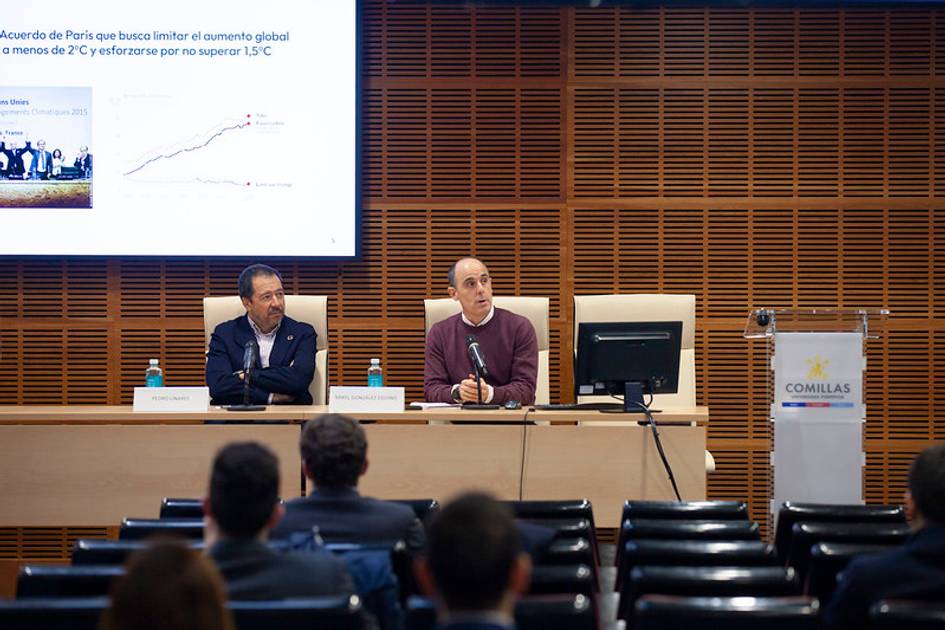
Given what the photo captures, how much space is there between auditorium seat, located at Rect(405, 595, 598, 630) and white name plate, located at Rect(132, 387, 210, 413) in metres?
3.03

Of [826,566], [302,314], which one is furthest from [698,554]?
[302,314]

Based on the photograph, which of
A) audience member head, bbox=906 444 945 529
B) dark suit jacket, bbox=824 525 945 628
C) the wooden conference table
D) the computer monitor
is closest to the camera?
dark suit jacket, bbox=824 525 945 628

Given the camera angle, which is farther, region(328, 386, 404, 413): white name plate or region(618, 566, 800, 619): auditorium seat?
region(328, 386, 404, 413): white name plate

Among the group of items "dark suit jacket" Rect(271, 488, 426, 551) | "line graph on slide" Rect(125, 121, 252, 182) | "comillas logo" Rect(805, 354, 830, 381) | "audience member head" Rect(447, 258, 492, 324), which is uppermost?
"line graph on slide" Rect(125, 121, 252, 182)

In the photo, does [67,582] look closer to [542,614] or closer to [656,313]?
[542,614]

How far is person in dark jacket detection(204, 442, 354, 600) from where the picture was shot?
2467 millimetres

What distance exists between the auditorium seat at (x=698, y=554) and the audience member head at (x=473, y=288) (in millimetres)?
3148

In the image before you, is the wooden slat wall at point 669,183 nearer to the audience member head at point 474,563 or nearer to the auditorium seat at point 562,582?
the auditorium seat at point 562,582

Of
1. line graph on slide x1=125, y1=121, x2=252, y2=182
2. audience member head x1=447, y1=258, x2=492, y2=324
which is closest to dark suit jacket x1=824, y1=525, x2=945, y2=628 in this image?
audience member head x1=447, y1=258, x2=492, y2=324

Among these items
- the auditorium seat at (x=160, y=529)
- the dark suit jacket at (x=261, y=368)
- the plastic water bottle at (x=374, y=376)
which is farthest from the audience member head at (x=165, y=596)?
the dark suit jacket at (x=261, y=368)

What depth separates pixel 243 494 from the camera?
2.54 metres

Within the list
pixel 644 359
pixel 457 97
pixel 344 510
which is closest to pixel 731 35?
pixel 457 97

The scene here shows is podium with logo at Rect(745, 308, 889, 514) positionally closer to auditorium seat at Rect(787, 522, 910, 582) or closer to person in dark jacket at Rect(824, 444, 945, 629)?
auditorium seat at Rect(787, 522, 910, 582)

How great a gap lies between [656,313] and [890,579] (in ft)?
11.9
